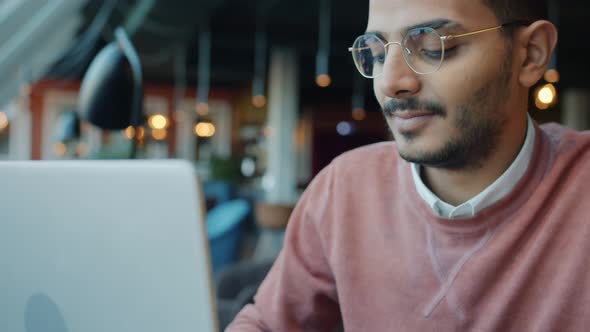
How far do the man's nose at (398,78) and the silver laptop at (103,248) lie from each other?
66cm

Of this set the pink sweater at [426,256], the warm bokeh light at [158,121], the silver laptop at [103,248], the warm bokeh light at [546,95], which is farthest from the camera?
the warm bokeh light at [158,121]

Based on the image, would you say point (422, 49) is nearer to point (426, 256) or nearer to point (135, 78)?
point (426, 256)

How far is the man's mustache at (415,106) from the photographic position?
1.08 metres

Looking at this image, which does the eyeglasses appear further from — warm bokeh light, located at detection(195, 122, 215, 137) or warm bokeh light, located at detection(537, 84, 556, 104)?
warm bokeh light, located at detection(195, 122, 215, 137)

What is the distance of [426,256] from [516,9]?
21.7 inches

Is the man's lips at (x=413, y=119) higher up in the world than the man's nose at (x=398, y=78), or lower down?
lower down

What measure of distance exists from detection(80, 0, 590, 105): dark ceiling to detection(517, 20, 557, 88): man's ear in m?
4.63

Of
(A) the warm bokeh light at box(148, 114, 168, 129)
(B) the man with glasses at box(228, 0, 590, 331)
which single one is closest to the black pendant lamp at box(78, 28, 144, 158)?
(B) the man with glasses at box(228, 0, 590, 331)

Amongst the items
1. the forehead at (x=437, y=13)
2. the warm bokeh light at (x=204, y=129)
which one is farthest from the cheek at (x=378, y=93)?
the warm bokeh light at (x=204, y=129)

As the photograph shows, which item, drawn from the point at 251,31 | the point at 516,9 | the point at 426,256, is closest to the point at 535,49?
the point at 516,9

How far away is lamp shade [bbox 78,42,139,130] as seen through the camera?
1.76m

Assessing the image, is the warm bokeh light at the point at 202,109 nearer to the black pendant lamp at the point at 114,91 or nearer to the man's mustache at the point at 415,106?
the black pendant lamp at the point at 114,91

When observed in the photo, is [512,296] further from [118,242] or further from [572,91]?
[572,91]

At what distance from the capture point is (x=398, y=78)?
3.59ft
